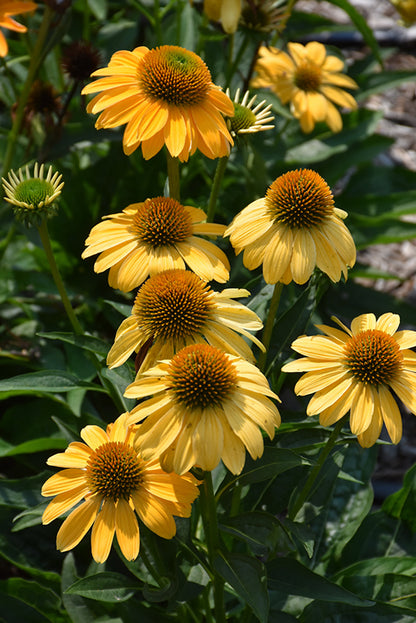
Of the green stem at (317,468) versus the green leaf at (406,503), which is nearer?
the green stem at (317,468)

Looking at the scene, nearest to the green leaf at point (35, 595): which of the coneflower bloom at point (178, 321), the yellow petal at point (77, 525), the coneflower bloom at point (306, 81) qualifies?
the yellow petal at point (77, 525)

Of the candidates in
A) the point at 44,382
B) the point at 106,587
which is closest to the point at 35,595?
the point at 106,587

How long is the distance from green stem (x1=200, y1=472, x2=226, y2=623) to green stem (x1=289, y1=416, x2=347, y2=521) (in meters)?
0.18

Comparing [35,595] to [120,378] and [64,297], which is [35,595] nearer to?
[120,378]

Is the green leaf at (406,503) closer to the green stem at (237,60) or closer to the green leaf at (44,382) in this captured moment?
the green leaf at (44,382)

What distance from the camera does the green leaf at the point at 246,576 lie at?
1211 mm

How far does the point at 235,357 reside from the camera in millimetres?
1126

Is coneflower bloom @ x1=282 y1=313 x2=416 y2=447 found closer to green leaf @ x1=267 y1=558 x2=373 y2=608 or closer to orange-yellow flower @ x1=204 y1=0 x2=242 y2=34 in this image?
green leaf @ x1=267 y1=558 x2=373 y2=608

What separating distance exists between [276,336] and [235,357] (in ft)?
1.11

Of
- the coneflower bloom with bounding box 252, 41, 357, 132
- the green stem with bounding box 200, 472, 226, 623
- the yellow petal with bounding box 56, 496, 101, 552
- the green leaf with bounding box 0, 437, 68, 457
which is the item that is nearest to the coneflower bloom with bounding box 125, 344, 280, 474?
the green stem with bounding box 200, 472, 226, 623

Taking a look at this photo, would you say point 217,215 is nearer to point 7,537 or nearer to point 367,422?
point 7,537

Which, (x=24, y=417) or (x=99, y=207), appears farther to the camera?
(x=99, y=207)

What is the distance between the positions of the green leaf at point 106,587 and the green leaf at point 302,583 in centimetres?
29

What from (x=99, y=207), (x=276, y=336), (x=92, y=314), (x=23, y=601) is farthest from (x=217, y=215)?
(x=23, y=601)
